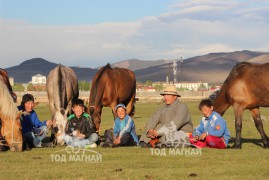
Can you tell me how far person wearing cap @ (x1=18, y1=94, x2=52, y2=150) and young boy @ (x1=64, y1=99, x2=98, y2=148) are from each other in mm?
598

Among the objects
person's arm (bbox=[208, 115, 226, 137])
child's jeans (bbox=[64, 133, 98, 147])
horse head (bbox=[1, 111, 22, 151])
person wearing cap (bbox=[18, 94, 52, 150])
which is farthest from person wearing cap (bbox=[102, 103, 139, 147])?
horse head (bbox=[1, 111, 22, 151])

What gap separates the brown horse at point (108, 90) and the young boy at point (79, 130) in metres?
1.52

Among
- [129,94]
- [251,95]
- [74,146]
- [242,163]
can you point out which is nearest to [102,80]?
[129,94]

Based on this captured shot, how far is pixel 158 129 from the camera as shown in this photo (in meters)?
13.2

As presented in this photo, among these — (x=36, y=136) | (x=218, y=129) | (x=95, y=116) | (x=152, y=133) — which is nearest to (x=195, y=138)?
(x=218, y=129)

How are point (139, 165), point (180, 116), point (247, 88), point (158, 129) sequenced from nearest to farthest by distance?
1. point (139, 165)
2. point (180, 116)
3. point (158, 129)
4. point (247, 88)

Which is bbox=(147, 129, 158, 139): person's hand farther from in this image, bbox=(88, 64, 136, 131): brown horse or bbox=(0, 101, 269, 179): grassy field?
bbox=(88, 64, 136, 131): brown horse

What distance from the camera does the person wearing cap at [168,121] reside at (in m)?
13.1

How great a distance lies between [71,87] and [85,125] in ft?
8.51

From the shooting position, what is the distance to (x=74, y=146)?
1347 centimetres

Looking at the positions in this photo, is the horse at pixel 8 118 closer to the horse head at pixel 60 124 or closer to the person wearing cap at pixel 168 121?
the horse head at pixel 60 124

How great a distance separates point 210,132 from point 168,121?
47.0 inches

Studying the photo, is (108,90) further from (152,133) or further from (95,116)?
(152,133)

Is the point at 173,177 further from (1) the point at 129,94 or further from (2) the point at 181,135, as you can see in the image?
(1) the point at 129,94
